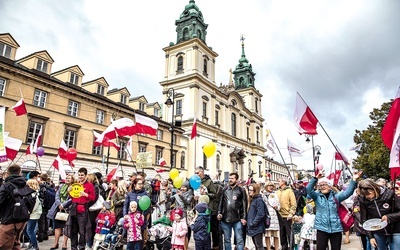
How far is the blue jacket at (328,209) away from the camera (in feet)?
14.9

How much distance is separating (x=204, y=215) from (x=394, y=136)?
14.4 ft

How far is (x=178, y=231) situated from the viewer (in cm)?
643

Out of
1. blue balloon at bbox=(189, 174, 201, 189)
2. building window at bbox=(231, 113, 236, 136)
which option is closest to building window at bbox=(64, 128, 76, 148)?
blue balloon at bbox=(189, 174, 201, 189)

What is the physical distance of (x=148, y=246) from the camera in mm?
7141

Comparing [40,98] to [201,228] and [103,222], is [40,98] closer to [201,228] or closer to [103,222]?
[103,222]

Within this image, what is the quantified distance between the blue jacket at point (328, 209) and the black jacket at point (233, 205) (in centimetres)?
213

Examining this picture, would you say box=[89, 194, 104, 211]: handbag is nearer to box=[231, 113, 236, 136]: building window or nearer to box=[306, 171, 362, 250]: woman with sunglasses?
box=[306, 171, 362, 250]: woman with sunglasses

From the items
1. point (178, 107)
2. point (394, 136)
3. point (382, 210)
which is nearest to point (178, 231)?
point (382, 210)

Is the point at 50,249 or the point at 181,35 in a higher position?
the point at 181,35

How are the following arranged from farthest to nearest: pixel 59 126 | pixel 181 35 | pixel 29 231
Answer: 1. pixel 181 35
2. pixel 59 126
3. pixel 29 231

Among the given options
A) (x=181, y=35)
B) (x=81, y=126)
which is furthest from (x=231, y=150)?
(x=81, y=126)

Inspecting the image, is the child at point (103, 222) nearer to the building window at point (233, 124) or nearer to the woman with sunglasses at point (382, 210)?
the woman with sunglasses at point (382, 210)

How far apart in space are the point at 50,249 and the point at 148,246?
2654 mm

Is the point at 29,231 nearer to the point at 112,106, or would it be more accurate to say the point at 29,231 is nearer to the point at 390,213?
the point at 390,213
